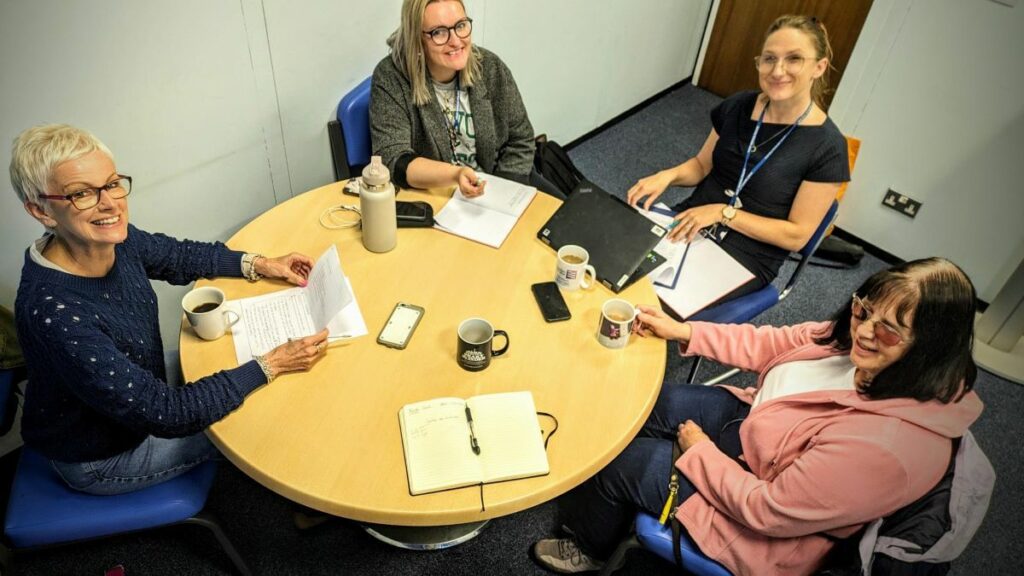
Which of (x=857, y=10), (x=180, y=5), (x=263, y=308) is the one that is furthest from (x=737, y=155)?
(x=857, y=10)

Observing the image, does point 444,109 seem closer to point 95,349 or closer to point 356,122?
point 356,122

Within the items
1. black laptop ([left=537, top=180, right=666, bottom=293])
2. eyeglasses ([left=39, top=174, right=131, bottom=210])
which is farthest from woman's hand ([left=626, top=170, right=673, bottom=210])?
eyeglasses ([left=39, top=174, right=131, bottom=210])

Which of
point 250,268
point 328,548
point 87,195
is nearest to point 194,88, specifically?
point 250,268

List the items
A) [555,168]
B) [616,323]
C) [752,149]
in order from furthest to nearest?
[555,168]
[752,149]
[616,323]

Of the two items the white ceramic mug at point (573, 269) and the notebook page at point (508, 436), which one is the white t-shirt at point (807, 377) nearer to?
the white ceramic mug at point (573, 269)

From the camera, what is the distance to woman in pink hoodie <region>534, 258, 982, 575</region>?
1223mm

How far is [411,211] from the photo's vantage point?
1.90m

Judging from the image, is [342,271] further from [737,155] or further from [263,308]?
[737,155]

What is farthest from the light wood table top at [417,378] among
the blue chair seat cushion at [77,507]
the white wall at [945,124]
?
the white wall at [945,124]

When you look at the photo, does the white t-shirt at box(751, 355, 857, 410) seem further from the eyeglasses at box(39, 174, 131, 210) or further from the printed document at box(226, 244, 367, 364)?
the eyeglasses at box(39, 174, 131, 210)

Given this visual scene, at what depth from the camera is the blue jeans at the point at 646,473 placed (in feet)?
4.99

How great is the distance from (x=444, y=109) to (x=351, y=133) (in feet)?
1.14

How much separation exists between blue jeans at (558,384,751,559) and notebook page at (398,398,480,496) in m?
0.49

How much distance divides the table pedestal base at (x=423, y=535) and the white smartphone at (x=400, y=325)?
731mm
